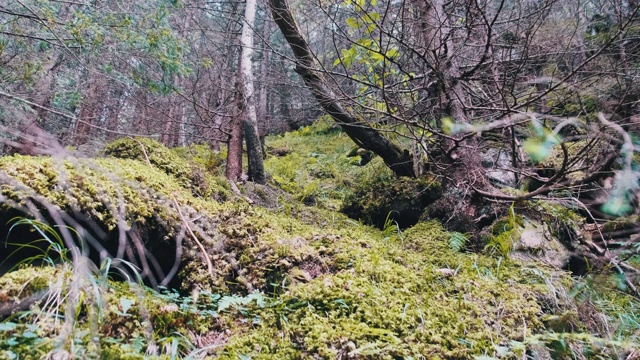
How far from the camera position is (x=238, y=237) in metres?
2.66

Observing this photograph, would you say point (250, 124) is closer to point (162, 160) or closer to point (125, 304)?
point (162, 160)

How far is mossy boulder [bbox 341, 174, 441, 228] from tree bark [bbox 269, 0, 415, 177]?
336 mm

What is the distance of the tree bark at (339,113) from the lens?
4.32 m

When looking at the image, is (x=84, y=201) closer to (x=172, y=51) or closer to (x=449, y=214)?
(x=449, y=214)

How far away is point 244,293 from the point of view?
2299 millimetres

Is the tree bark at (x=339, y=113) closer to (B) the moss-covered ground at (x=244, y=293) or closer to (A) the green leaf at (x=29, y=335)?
(B) the moss-covered ground at (x=244, y=293)

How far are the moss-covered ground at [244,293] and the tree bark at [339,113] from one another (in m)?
1.97

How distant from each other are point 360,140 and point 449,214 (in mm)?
1667

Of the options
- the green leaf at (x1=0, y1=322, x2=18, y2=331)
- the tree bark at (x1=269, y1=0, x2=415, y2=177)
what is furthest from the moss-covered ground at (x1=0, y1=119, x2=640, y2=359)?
the tree bark at (x1=269, y1=0, x2=415, y2=177)

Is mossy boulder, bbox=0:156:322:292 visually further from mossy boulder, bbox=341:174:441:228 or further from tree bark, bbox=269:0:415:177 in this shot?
tree bark, bbox=269:0:415:177

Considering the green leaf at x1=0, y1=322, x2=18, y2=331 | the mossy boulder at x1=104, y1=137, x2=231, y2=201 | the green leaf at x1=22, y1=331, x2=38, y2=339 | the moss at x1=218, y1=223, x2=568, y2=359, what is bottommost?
the moss at x1=218, y1=223, x2=568, y2=359

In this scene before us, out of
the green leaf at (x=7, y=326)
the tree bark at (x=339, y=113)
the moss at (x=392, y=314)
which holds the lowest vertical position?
the moss at (x=392, y=314)

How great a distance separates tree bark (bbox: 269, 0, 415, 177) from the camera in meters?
4.32

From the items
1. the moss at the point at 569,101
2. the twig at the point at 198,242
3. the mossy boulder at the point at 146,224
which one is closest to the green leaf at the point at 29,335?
the mossy boulder at the point at 146,224
